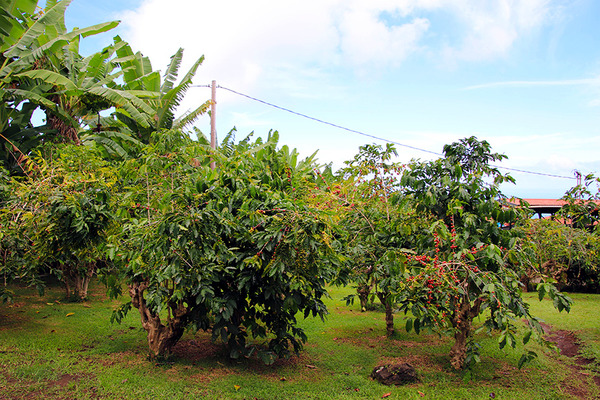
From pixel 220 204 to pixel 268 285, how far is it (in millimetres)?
1121

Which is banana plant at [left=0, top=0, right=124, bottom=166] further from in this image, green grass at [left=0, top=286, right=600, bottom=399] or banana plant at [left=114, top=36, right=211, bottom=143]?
green grass at [left=0, top=286, right=600, bottom=399]

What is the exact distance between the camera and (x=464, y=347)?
5371mm

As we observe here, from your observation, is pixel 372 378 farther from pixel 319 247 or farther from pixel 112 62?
pixel 112 62

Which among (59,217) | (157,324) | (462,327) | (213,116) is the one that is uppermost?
(213,116)

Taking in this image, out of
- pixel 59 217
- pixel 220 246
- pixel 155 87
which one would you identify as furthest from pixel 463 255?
pixel 155 87

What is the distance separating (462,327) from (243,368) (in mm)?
2911

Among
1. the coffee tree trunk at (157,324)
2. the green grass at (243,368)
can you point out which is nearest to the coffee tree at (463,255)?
the green grass at (243,368)

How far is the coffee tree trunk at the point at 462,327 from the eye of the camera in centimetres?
513

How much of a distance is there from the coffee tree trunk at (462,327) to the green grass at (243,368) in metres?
0.17

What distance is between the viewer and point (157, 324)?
17.3ft

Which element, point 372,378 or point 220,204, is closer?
point 220,204

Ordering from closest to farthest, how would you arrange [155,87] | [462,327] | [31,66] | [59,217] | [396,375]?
[59,217] → [396,375] → [462,327] → [31,66] → [155,87]

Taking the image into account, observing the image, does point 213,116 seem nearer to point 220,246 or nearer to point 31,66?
point 31,66

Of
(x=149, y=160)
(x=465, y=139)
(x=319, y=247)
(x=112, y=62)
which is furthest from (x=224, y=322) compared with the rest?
(x=112, y=62)
